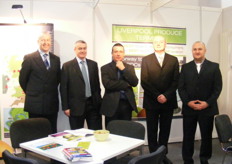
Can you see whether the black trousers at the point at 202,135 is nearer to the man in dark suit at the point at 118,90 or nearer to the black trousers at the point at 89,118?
the man in dark suit at the point at 118,90

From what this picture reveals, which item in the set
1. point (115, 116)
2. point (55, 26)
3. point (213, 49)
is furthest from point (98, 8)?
point (213, 49)

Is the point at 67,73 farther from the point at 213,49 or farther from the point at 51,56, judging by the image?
the point at 213,49

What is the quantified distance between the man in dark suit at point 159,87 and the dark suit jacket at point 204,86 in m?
0.22

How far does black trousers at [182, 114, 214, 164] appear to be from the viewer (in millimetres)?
3336

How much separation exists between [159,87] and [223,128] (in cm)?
97

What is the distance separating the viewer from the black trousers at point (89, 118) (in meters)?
3.39

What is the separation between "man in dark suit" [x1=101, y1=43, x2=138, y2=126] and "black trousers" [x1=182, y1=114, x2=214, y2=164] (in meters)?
0.78

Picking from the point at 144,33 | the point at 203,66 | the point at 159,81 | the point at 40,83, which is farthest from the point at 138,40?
the point at 40,83

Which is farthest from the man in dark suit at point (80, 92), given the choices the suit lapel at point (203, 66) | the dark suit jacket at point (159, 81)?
the suit lapel at point (203, 66)

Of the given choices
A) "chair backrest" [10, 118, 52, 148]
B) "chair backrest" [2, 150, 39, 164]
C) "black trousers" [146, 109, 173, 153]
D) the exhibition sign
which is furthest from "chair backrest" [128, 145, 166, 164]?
the exhibition sign

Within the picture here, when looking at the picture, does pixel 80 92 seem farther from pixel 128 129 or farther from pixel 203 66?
pixel 203 66

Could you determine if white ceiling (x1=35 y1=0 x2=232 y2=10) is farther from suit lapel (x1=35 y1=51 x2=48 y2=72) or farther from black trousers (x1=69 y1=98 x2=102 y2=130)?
black trousers (x1=69 y1=98 x2=102 y2=130)

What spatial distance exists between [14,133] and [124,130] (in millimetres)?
1143

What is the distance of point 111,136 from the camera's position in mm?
2408
